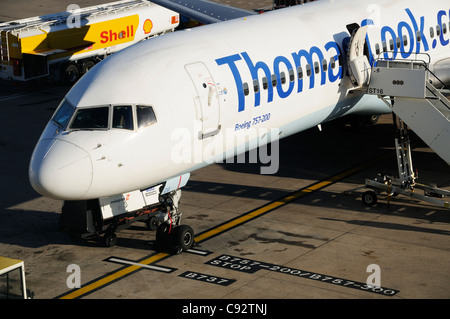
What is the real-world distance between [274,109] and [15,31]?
21613 mm

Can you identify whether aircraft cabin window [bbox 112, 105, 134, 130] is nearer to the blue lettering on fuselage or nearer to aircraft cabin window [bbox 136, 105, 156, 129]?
aircraft cabin window [bbox 136, 105, 156, 129]

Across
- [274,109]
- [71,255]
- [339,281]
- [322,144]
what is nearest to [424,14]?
[322,144]

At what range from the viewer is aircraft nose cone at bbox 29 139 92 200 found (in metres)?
21.4

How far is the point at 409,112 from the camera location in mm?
28562

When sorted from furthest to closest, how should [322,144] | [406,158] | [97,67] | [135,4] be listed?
[135,4]
[322,144]
[406,158]
[97,67]

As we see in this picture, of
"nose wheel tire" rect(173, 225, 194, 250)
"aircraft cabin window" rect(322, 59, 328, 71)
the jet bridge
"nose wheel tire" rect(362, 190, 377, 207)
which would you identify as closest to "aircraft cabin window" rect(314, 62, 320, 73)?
"aircraft cabin window" rect(322, 59, 328, 71)

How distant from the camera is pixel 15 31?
43.6m

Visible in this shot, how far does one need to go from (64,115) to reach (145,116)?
2188 millimetres

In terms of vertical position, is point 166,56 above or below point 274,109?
above

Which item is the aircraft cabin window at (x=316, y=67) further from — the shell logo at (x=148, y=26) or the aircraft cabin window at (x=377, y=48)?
the shell logo at (x=148, y=26)

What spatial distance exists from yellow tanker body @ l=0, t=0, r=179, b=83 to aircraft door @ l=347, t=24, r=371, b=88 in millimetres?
20267

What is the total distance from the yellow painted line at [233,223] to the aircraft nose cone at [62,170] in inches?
99.9

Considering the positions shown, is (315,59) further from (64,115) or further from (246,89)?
(64,115)

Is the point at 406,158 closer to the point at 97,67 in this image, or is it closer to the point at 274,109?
the point at 274,109
